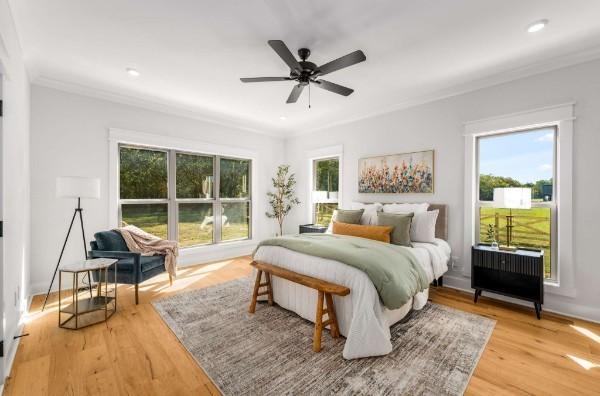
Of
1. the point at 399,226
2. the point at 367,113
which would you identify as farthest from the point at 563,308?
the point at 367,113

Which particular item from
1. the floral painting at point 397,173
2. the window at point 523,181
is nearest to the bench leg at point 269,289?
the floral painting at point 397,173

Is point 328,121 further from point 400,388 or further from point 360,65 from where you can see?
point 400,388

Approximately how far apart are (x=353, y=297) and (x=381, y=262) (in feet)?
1.26

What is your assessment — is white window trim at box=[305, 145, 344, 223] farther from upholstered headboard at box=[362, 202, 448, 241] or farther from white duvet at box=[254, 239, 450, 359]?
white duvet at box=[254, 239, 450, 359]

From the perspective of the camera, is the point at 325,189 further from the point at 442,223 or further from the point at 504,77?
the point at 504,77

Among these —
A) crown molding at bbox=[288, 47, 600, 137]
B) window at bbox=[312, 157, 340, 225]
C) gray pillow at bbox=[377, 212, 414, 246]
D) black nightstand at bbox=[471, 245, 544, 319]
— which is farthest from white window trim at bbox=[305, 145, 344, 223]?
black nightstand at bbox=[471, 245, 544, 319]

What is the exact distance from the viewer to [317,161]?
5848 mm

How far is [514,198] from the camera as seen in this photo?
2961 millimetres

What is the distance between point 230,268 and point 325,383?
10.3 ft

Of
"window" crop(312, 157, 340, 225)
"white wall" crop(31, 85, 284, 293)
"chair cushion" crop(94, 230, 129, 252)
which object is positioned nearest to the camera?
"chair cushion" crop(94, 230, 129, 252)

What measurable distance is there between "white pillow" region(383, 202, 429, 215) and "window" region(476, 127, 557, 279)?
26.9 inches

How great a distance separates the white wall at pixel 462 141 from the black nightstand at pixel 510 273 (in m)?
0.32

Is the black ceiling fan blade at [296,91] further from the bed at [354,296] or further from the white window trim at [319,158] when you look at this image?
the white window trim at [319,158]

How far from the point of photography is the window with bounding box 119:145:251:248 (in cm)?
430
